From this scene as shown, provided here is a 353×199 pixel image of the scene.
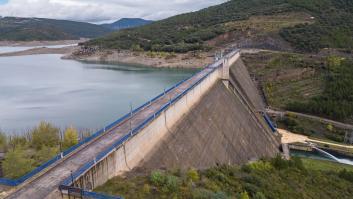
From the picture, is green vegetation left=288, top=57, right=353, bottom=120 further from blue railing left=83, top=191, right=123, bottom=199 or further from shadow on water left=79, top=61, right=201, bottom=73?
blue railing left=83, top=191, right=123, bottom=199

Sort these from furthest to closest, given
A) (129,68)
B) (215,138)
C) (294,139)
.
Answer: (129,68), (294,139), (215,138)

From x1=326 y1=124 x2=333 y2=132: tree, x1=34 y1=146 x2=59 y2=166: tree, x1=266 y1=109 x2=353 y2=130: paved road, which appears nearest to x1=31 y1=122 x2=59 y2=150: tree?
x1=34 y1=146 x2=59 y2=166: tree

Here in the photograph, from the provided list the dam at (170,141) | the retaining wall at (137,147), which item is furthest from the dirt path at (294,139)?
the retaining wall at (137,147)

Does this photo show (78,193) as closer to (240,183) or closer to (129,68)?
(240,183)

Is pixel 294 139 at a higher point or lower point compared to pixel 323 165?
higher

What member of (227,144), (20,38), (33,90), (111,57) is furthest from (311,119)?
(20,38)

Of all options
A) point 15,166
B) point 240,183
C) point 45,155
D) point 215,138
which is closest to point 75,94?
point 45,155

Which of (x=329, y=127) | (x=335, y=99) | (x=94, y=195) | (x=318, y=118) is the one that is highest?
(x=94, y=195)
